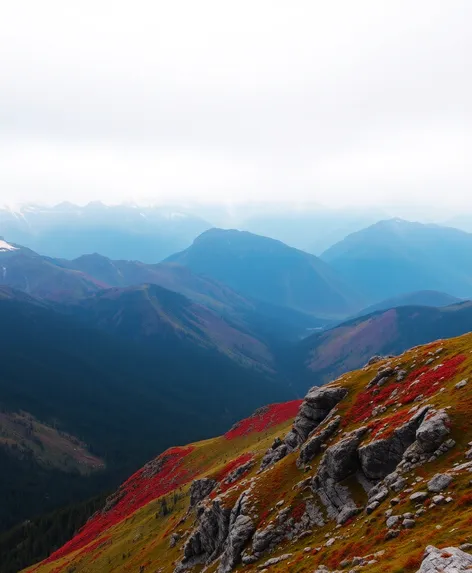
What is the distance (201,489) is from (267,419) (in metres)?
68.5

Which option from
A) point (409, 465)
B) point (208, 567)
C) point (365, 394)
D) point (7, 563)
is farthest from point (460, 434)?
point (7, 563)

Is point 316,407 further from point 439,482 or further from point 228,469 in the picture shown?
point 228,469

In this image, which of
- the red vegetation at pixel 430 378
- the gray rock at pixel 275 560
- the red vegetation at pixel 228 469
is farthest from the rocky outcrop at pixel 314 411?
the red vegetation at pixel 228 469

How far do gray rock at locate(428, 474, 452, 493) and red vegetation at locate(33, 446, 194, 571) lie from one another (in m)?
113

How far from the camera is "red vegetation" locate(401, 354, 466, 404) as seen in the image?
5278 centimetres

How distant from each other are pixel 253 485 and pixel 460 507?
36493 mm

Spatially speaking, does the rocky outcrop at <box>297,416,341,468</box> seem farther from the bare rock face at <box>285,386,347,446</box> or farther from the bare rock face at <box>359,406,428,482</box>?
the bare rock face at <box>359,406,428,482</box>

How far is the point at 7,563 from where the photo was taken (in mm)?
187000

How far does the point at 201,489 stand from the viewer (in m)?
96.4

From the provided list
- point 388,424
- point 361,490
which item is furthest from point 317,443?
point 388,424

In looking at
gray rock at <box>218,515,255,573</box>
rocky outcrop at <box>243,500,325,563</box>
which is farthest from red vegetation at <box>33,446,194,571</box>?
rocky outcrop at <box>243,500,325,563</box>

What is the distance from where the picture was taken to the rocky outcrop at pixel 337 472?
1905 inches

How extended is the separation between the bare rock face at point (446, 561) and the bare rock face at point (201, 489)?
75.5 m

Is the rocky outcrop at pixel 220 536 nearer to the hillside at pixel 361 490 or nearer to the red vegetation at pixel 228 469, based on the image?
the hillside at pixel 361 490
